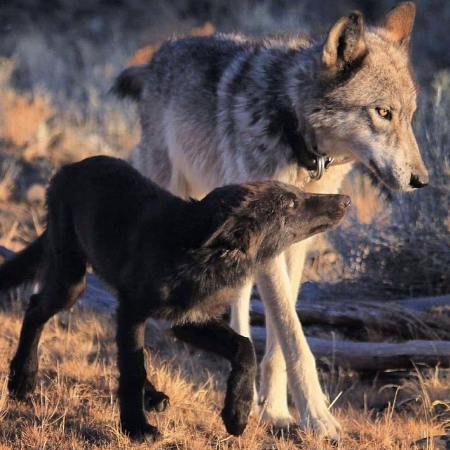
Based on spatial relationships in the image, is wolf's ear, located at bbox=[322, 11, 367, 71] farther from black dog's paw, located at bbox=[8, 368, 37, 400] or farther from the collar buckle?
black dog's paw, located at bbox=[8, 368, 37, 400]

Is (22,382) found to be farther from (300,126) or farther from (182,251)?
(300,126)

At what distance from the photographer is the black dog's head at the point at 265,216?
13.2 ft

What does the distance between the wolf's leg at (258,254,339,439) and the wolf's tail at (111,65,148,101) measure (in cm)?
277

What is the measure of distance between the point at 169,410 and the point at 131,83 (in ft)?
11.5

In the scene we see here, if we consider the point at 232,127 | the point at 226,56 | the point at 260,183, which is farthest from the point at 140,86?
the point at 260,183

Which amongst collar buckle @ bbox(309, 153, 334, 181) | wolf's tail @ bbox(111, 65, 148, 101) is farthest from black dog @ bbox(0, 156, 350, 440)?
wolf's tail @ bbox(111, 65, 148, 101)

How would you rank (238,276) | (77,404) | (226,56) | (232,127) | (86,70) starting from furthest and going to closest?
1. (86,70)
2. (226,56)
3. (232,127)
4. (77,404)
5. (238,276)

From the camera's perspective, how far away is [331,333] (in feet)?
20.8

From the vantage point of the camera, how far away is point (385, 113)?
5.01 m

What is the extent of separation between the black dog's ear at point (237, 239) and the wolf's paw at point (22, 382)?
139 cm

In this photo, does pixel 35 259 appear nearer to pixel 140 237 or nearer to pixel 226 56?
pixel 140 237

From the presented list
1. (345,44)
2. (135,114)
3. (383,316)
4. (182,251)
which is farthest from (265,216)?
(135,114)

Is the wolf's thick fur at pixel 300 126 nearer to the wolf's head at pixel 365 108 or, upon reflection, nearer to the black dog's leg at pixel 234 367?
the wolf's head at pixel 365 108

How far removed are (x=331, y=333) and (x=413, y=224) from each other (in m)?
1.47
